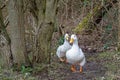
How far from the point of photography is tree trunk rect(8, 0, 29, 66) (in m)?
6.25

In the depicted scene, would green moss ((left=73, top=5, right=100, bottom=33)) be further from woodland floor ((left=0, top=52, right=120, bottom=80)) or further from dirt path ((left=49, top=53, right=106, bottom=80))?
dirt path ((left=49, top=53, right=106, bottom=80))

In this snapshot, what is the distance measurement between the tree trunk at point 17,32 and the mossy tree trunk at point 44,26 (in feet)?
2.22

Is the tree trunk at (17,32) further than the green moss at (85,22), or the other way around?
the green moss at (85,22)

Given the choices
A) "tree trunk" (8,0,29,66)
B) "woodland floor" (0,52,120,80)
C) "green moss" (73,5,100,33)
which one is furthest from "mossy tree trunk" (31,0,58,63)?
"green moss" (73,5,100,33)

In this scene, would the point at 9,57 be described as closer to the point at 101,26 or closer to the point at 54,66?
the point at 54,66

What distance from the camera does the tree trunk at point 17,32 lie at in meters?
6.25

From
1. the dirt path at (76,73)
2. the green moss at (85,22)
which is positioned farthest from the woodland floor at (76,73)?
the green moss at (85,22)

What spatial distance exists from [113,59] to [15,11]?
124 inches

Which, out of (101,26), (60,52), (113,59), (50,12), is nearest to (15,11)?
(50,12)

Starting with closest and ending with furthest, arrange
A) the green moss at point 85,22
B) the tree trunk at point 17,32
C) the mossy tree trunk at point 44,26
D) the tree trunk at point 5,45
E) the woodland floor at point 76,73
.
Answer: the woodland floor at point 76,73
the tree trunk at point 17,32
the tree trunk at point 5,45
the mossy tree trunk at point 44,26
the green moss at point 85,22

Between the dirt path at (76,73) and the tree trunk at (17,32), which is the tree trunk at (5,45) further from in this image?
the dirt path at (76,73)

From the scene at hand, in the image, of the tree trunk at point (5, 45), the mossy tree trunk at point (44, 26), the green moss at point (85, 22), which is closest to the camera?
the tree trunk at point (5, 45)

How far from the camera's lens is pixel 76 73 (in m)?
6.80

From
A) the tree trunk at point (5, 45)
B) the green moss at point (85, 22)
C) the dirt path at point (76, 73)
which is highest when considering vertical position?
the green moss at point (85, 22)
